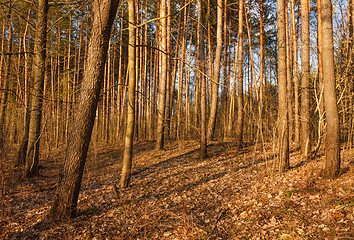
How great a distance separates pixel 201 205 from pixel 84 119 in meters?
3.06

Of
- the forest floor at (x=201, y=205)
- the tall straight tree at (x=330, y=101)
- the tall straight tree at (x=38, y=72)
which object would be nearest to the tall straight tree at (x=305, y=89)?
the forest floor at (x=201, y=205)

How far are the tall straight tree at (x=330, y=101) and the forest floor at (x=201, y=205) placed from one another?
0.33 m

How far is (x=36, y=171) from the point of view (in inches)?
298

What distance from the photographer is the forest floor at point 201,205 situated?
11.5 ft

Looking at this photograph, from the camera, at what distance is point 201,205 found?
4.73 m

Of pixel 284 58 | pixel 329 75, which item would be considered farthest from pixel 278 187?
pixel 284 58

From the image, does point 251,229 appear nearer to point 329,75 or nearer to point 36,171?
point 329,75

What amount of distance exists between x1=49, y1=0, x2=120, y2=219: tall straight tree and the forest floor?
43 centimetres

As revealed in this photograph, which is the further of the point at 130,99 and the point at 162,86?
the point at 162,86

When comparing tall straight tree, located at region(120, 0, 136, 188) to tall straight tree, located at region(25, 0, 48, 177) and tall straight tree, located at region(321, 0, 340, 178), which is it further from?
tall straight tree, located at region(321, 0, 340, 178)

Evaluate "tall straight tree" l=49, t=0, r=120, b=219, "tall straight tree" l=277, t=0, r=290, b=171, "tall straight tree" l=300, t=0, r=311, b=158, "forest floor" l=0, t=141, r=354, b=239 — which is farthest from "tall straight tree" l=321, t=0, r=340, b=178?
"tall straight tree" l=49, t=0, r=120, b=219

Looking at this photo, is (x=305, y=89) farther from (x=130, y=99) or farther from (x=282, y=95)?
(x=130, y=99)

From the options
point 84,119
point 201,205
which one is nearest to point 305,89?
point 201,205

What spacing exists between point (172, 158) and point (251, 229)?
5883mm
